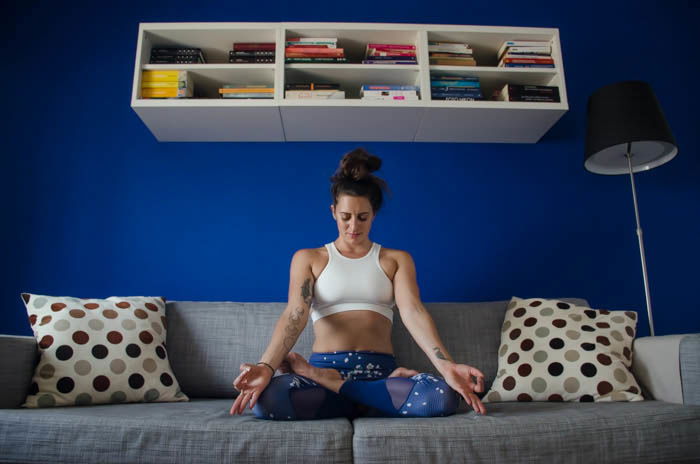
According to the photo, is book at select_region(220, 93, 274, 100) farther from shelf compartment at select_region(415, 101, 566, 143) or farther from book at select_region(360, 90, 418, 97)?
shelf compartment at select_region(415, 101, 566, 143)

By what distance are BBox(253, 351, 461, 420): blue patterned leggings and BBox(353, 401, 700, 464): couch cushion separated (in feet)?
0.15

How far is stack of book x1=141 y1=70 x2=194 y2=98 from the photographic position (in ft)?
7.47

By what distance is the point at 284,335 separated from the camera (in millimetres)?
1546

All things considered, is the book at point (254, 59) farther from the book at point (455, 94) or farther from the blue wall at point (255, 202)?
the book at point (455, 94)

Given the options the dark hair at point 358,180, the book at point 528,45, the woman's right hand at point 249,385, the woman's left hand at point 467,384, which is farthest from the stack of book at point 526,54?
the woman's right hand at point 249,385

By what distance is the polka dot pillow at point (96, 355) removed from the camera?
156cm

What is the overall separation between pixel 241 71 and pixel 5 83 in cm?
125

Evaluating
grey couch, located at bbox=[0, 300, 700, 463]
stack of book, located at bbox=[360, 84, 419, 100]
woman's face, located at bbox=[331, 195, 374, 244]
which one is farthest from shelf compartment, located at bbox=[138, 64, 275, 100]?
grey couch, located at bbox=[0, 300, 700, 463]

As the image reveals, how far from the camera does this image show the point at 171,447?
1.20 meters

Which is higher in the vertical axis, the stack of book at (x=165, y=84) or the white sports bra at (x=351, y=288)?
the stack of book at (x=165, y=84)

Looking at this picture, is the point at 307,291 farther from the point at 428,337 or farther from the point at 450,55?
the point at 450,55

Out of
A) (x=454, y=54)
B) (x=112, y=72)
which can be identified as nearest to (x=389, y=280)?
(x=454, y=54)

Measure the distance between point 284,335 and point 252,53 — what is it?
1.43 metres

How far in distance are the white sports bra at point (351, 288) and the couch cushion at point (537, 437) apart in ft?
1.70
